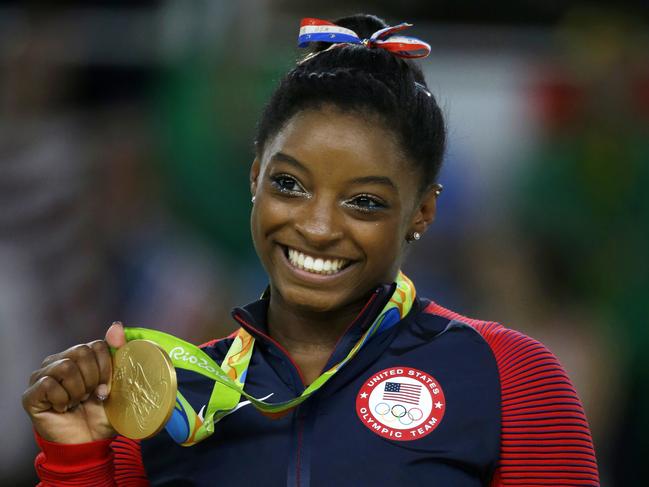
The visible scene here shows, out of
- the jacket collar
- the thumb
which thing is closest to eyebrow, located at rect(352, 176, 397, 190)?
the jacket collar

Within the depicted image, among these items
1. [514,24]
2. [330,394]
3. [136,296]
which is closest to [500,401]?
[330,394]

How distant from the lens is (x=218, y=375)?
244 centimetres

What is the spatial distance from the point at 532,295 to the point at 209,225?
1.52 meters

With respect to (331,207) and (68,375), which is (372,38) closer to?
(331,207)

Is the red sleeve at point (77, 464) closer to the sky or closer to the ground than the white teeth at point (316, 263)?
closer to the ground

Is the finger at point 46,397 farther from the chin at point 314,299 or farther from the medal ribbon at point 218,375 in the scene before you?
the chin at point 314,299

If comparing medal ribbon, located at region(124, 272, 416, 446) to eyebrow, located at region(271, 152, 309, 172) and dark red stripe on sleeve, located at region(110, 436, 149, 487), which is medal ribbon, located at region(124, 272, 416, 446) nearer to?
dark red stripe on sleeve, located at region(110, 436, 149, 487)

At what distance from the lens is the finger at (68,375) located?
237cm

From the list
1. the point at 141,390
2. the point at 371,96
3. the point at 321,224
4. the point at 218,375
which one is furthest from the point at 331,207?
the point at 141,390

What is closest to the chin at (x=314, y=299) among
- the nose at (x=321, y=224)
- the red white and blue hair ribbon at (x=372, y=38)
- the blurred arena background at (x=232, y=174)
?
the nose at (x=321, y=224)

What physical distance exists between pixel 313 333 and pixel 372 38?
2.21 ft

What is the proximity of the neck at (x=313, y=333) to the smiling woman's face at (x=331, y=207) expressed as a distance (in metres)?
0.07

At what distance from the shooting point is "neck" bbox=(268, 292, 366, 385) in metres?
2.63

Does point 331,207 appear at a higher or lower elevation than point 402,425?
higher
